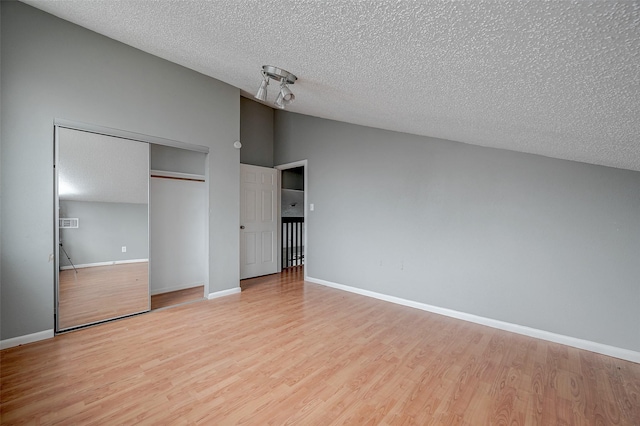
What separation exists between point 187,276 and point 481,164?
13.7 ft

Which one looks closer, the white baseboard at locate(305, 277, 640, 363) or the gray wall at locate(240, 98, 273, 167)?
the white baseboard at locate(305, 277, 640, 363)

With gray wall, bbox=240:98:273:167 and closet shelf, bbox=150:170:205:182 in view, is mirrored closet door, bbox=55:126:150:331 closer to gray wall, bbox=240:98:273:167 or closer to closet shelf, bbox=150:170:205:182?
closet shelf, bbox=150:170:205:182

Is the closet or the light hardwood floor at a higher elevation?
the closet

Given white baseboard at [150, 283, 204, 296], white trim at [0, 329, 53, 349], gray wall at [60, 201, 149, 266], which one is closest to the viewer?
white trim at [0, 329, 53, 349]

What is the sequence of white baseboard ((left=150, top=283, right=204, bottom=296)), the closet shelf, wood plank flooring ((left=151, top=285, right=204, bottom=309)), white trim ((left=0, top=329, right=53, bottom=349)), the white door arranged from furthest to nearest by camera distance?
the white door < white baseboard ((left=150, top=283, right=204, bottom=296)) < the closet shelf < wood plank flooring ((left=151, top=285, right=204, bottom=309)) < white trim ((left=0, top=329, right=53, bottom=349))

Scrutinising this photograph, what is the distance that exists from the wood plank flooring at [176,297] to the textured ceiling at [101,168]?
4.31ft

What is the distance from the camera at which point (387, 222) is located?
3639 millimetres

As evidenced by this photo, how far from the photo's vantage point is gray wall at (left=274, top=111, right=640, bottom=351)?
2330 millimetres

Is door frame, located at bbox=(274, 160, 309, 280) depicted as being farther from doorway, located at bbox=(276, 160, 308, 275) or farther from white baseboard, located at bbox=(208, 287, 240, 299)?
white baseboard, located at bbox=(208, 287, 240, 299)

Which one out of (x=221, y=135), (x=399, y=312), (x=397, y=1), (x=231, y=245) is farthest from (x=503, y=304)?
(x=221, y=135)

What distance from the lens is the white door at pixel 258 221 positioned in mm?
4535

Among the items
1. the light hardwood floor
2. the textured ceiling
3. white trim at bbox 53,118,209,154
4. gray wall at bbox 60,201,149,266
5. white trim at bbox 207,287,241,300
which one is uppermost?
white trim at bbox 53,118,209,154

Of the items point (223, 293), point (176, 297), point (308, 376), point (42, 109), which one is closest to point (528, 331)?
point (308, 376)

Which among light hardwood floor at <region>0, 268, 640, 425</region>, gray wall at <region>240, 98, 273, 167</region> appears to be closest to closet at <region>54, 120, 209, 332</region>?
light hardwood floor at <region>0, 268, 640, 425</region>
